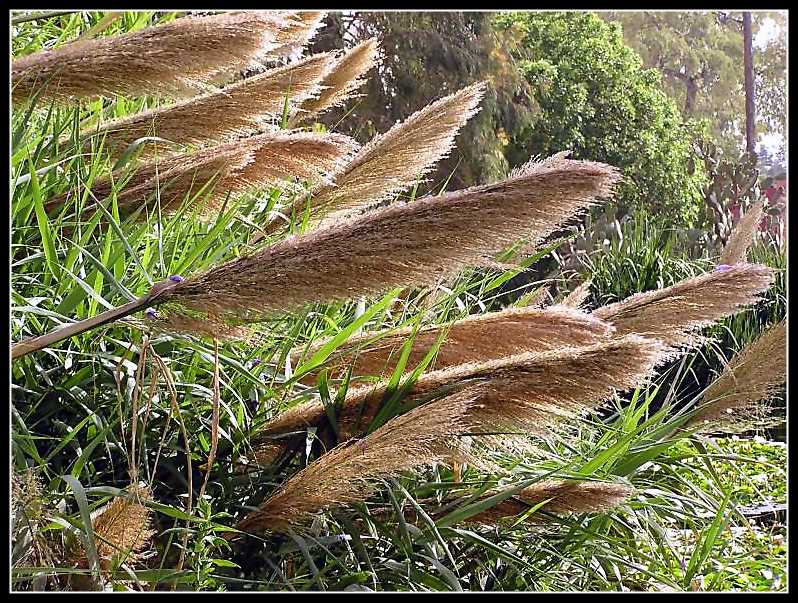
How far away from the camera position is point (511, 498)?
0.91 m

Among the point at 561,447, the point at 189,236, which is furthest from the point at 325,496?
the point at 561,447

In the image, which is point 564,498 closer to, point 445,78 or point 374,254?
point 374,254

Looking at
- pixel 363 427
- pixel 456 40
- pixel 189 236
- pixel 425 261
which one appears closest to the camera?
pixel 425 261

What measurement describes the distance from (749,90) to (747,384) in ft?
21.2

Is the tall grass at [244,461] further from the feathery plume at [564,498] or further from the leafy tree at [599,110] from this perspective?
the leafy tree at [599,110]

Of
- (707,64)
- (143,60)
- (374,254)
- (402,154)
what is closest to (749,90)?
(707,64)

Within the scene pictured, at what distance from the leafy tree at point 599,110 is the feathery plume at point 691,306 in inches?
197

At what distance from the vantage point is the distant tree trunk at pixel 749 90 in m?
6.15

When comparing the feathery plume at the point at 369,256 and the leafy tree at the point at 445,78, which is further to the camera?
the leafy tree at the point at 445,78

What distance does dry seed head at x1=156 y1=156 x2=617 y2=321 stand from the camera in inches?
22.5

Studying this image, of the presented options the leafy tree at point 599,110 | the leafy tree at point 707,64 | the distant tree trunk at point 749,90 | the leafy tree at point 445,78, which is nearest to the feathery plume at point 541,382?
the leafy tree at point 445,78

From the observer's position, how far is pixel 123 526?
2.20 ft

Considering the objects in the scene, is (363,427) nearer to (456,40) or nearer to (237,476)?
(237,476)

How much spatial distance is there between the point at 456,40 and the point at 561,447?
4.69 meters
